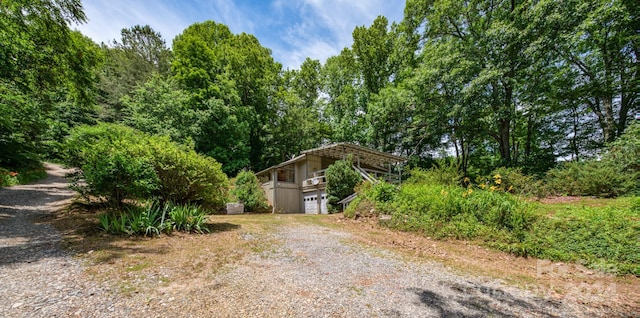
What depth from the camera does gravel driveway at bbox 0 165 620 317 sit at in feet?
8.79

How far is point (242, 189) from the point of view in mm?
14375

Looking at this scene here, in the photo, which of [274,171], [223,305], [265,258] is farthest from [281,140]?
[223,305]

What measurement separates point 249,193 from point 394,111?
42.6 feet

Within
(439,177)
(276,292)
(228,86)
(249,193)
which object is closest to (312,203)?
(249,193)

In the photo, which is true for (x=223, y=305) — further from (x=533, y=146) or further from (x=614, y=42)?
(x=533, y=146)

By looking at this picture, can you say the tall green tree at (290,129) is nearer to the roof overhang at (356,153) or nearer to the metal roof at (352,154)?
the metal roof at (352,154)

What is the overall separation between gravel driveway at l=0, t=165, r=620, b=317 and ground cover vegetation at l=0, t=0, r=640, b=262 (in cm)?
218

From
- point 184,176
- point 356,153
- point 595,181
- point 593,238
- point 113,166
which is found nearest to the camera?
point 593,238

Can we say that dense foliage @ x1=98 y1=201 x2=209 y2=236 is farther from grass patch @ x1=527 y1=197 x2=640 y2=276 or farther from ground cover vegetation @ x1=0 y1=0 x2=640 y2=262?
grass patch @ x1=527 y1=197 x2=640 y2=276

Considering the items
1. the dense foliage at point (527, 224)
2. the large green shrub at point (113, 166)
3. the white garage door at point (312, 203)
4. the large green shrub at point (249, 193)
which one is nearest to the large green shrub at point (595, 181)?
the dense foliage at point (527, 224)

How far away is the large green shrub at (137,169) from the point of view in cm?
579

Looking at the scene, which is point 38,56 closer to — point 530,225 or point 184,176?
point 184,176

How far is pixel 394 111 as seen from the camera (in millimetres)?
19281

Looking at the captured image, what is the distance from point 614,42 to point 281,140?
23.6 metres
